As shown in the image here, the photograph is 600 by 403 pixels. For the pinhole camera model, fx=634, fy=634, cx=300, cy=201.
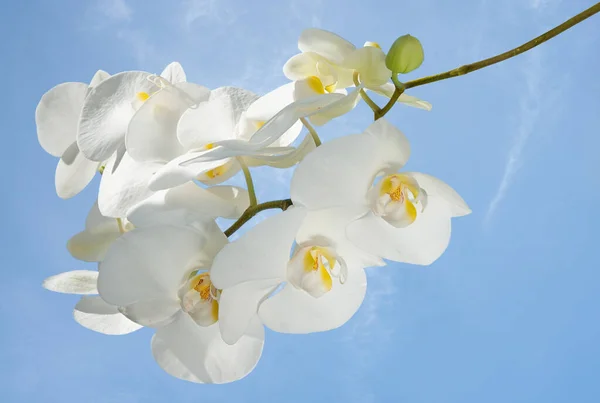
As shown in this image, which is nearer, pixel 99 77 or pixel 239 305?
pixel 239 305

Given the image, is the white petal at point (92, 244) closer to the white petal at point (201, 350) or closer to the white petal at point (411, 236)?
the white petal at point (201, 350)

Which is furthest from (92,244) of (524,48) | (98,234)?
(524,48)

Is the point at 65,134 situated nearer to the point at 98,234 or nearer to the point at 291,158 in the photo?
the point at 98,234

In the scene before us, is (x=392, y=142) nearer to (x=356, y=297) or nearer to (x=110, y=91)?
(x=356, y=297)

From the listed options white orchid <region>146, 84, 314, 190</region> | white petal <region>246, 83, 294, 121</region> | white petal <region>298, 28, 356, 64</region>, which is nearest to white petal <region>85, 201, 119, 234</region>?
white orchid <region>146, 84, 314, 190</region>

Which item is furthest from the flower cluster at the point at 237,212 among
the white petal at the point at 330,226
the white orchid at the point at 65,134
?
the white orchid at the point at 65,134

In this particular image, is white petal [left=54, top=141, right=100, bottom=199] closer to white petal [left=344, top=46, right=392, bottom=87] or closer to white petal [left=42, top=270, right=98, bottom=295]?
white petal [left=42, top=270, right=98, bottom=295]

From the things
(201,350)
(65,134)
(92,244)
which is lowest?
(201,350)
